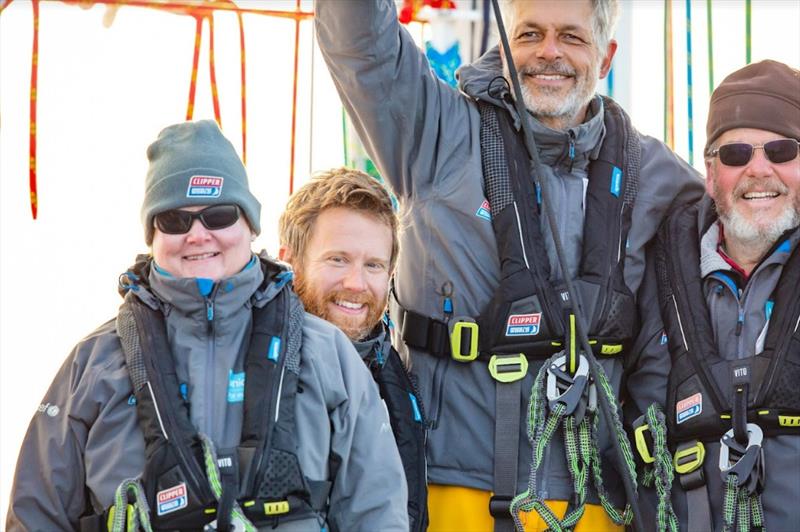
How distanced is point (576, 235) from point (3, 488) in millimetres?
2019

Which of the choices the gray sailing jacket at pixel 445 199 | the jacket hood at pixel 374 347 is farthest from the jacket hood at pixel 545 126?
the jacket hood at pixel 374 347

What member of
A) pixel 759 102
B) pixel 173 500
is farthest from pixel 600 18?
pixel 173 500

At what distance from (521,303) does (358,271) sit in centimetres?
41

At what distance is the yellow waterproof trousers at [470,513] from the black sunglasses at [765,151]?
0.96m

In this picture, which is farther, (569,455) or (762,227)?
(762,227)

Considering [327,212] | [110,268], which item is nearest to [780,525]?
[327,212]

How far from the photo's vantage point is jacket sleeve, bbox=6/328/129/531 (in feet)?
7.77

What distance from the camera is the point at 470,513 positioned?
2990mm

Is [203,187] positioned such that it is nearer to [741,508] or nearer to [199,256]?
[199,256]

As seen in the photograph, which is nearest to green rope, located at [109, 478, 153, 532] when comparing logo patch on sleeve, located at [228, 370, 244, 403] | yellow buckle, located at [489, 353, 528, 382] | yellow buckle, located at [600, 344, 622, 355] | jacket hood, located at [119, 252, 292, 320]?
logo patch on sleeve, located at [228, 370, 244, 403]

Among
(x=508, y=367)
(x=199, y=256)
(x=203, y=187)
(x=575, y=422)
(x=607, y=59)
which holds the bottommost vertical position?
(x=575, y=422)

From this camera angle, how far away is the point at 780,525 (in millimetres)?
2836

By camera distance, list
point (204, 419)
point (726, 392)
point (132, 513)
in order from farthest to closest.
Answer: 1. point (726, 392)
2. point (204, 419)
3. point (132, 513)

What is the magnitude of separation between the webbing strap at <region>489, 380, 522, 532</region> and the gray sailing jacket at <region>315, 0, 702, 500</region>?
3cm
